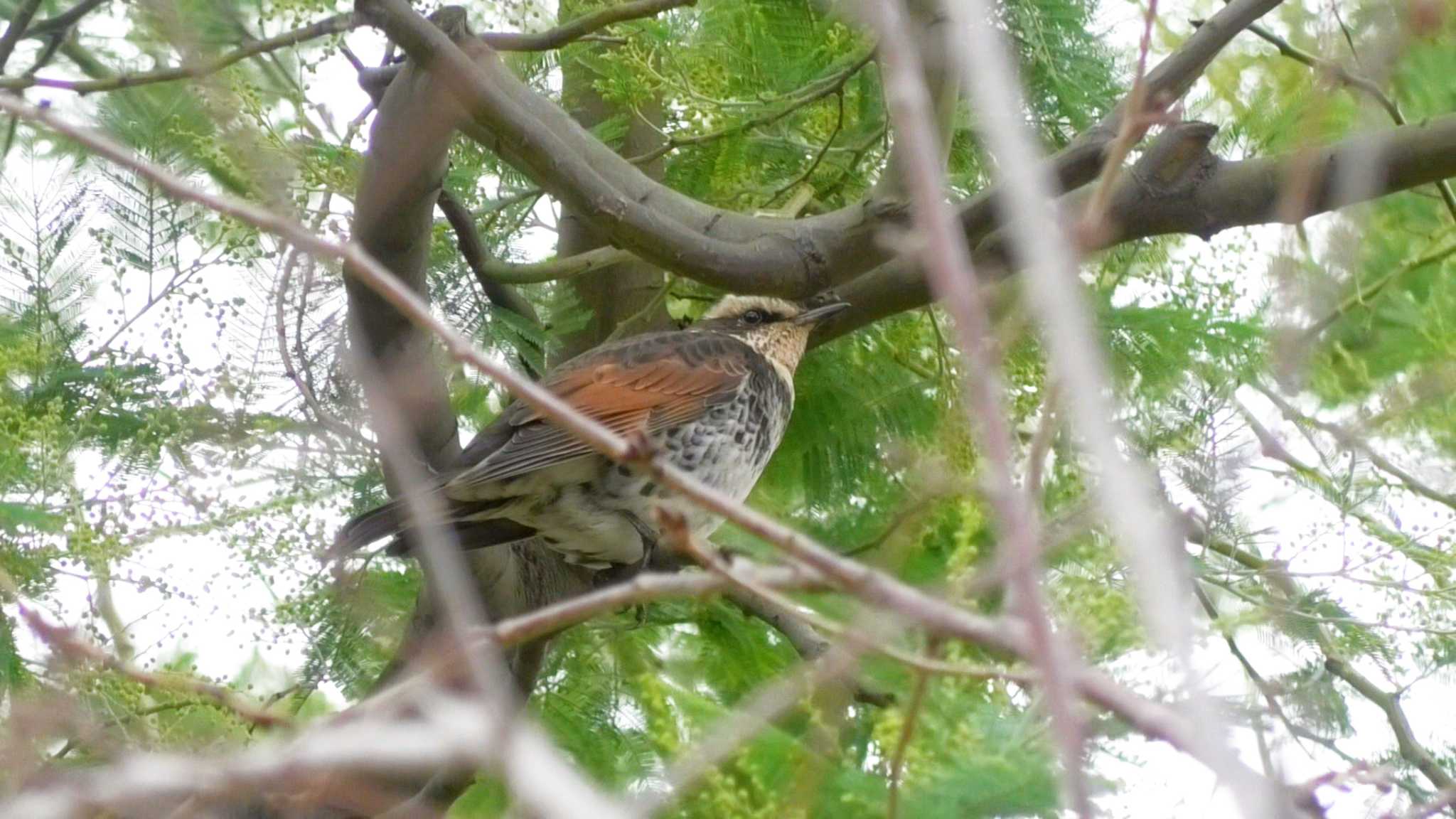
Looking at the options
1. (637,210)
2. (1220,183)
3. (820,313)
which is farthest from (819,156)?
(1220,183)

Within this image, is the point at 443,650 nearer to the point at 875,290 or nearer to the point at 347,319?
the point at 347,319

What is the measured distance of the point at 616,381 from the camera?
A: 467cm

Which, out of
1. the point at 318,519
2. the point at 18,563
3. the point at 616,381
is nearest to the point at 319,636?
the point at 318,519

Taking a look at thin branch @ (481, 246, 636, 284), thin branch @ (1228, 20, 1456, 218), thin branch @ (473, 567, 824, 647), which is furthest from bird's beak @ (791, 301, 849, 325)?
thin branch @ (473, 567, 824, 647)

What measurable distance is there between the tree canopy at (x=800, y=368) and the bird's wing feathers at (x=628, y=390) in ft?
0.62

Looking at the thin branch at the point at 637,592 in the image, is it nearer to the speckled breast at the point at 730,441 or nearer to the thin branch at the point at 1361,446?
the thin branch at the point at 1361,446

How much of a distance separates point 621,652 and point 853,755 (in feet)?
5.45

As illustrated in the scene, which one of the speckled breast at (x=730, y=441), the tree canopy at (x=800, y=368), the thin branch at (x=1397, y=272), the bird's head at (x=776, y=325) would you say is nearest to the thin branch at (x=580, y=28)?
the tree canopy at (x=800, y=368)

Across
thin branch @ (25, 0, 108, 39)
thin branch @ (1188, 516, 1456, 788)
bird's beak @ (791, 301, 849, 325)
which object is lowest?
thin branch @ (1188, 516, 1456, 788)

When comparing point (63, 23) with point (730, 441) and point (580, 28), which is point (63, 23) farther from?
point (730, 441)

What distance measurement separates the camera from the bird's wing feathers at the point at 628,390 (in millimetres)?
4332

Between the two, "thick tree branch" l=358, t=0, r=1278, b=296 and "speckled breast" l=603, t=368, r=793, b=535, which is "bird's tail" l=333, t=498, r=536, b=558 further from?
"thick tree branch" l=358, t=0, r=1278, b=296

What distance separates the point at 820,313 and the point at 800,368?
25.0 inches

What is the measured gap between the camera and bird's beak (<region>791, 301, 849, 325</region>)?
4575mm
